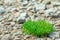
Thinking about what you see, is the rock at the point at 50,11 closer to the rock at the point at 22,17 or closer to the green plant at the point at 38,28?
the rock at the point at 22,17

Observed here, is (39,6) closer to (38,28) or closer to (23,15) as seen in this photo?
(23,15)

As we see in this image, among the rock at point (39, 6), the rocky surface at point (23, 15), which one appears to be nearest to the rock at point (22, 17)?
the rocky surface at point (23, 15)

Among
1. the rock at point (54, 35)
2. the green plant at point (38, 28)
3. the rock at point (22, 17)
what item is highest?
the rock at point (22, 17)

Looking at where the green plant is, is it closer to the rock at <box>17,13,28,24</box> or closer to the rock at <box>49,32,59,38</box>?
the rock at <box>49,32,59,38</box>

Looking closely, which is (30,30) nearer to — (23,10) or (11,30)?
(11,30)

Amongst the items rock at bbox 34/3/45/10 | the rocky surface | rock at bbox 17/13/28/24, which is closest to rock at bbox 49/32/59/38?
the rocky surface

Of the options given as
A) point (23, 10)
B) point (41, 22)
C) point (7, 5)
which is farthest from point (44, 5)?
point (41, 22)

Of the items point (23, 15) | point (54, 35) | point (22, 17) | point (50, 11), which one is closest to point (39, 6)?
point (50, 11)
